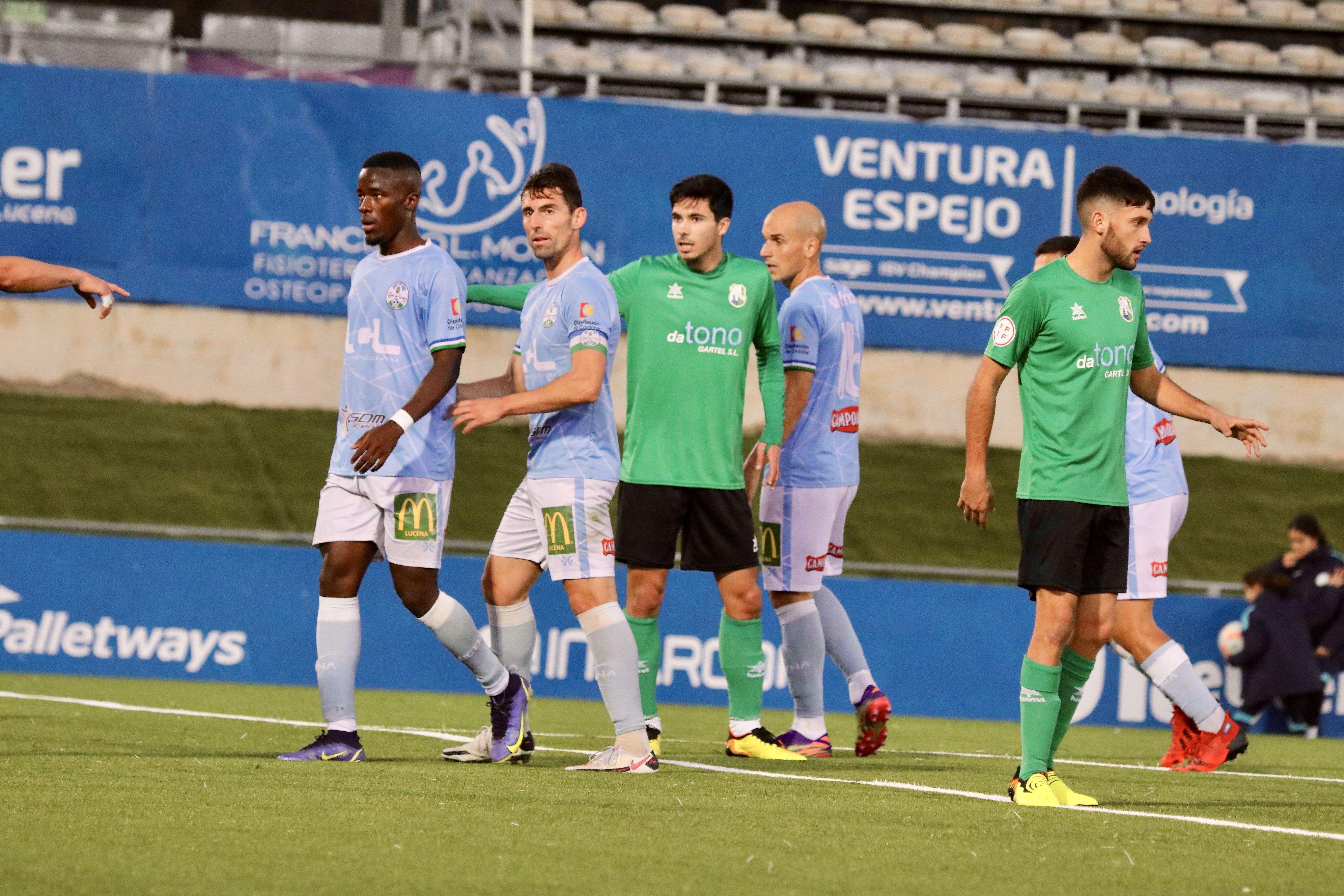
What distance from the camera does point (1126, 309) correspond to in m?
5.96

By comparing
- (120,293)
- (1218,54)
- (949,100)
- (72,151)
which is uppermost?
(1218,54)

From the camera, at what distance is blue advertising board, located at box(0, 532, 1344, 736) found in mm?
11883

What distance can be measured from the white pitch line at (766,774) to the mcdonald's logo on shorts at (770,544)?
124 centimetres

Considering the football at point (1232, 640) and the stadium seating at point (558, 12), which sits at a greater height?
the stadium seating at point (558, 12)

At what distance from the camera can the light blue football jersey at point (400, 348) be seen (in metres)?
6.48

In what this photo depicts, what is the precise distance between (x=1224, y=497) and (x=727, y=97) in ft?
28.4

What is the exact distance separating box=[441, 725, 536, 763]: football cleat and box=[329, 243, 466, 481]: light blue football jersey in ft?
3.40

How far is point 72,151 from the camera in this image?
61.8ft

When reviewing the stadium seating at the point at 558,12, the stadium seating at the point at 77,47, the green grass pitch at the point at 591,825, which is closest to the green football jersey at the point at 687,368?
the green grass pitch at the point at 591,825

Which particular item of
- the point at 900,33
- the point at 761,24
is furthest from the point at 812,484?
the point at 900,33

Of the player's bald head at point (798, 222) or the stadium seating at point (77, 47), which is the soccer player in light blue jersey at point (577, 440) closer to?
the player's bald head at point (798, 222)

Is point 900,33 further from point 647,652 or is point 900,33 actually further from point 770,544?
point 647,652

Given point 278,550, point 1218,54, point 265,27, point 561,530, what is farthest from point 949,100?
point 561,530

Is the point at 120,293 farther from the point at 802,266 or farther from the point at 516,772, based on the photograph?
the point at 802,266
